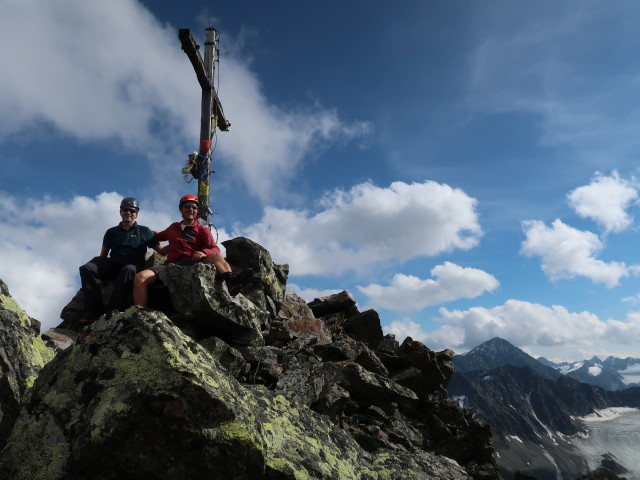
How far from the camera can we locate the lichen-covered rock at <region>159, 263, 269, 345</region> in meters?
11.3

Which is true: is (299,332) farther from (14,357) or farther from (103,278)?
(14,357)

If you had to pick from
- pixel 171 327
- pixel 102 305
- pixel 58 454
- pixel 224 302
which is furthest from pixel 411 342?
pixel 58 454

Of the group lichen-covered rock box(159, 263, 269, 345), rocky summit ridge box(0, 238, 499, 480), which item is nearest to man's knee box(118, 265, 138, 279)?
lichen-covered rock box(159, 263, 269, 345)

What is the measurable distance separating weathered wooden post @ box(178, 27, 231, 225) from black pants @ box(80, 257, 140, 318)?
7.45 metres

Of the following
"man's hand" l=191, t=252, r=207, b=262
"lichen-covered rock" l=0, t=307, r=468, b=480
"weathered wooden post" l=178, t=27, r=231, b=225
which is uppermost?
"weathered wooden post" l=178, t=27, r=231, b=225

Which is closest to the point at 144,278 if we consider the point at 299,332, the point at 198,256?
the point at 198,256

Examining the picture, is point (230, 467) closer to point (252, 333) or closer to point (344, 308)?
point (252, 333)

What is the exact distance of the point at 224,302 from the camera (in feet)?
38.8

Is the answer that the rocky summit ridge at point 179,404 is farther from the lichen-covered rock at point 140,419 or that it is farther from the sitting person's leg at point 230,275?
the sitting person's leg at point 230,275

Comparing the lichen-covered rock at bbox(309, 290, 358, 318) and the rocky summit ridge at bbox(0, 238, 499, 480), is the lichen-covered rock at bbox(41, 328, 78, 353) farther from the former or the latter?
the lichen-covered rock at bbox(309, 290, 358, 318)

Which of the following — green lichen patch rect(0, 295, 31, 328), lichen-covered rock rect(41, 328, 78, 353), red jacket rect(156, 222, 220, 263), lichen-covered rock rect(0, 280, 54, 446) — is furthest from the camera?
red jacket rect(156, 222, 220, 263)

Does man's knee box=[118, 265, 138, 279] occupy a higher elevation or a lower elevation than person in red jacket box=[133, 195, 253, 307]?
lower

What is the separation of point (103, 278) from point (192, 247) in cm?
271

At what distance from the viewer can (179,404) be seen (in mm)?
5570
